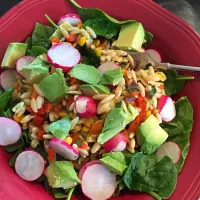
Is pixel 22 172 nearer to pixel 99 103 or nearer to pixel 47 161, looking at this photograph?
pixel 47 161

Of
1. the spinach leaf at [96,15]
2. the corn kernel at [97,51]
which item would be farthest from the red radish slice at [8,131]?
the spinach leaf at [96,15]

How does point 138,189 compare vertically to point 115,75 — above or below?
below

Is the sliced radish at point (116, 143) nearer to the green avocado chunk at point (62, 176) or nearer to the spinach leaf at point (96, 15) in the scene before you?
the green avocado chunk at point (62, 176)

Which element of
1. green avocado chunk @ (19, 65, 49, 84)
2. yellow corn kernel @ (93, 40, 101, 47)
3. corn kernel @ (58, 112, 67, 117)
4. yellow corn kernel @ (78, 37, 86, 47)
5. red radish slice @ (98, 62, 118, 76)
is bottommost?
corn kernel @ (58, 112, 67, 117)

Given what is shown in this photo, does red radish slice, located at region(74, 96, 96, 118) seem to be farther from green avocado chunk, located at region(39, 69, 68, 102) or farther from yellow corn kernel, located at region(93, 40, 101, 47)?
yellow corn kernel, located at region(93, 40, 101, 47)

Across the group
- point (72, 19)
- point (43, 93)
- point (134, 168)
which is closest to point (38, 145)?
point (43, 93)

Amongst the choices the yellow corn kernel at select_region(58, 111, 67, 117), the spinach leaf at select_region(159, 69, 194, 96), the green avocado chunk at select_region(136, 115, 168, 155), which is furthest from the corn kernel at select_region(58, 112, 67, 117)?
the spinach leaf at select_region(159, 69, 194, 96)
